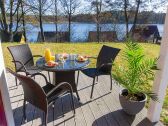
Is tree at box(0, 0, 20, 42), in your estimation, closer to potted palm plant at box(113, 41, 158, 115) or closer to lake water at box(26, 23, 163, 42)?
lake water at box(26, 23, 163, 42)

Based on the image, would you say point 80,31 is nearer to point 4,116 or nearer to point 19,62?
point 19,62

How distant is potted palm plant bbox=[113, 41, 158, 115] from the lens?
238 cm

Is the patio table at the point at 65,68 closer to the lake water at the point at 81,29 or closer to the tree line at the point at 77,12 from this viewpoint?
the tree line at the point at 77,12

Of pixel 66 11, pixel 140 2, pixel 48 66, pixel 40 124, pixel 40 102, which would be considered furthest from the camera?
pixel 66 11

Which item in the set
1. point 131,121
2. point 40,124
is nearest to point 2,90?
point 40,124

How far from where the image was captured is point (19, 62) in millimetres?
3078

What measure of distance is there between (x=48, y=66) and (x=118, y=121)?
1.25 m

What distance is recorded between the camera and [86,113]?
267 centimetres

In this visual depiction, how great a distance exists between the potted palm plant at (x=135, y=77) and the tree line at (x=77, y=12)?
1020 centimetres

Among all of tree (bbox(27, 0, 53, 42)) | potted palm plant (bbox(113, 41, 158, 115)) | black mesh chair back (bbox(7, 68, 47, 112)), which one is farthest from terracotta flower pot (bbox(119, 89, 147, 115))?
tree (bbox(27, 0, 53, 42))

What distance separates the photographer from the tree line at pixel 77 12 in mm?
12337

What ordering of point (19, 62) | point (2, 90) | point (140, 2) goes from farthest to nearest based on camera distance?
point (140, 2) < point (19, 62) < point (2, 90)

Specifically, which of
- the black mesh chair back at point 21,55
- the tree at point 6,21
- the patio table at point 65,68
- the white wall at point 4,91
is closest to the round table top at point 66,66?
the patio table at point 65,68

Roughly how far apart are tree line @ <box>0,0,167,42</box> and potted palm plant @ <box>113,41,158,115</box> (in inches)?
402
